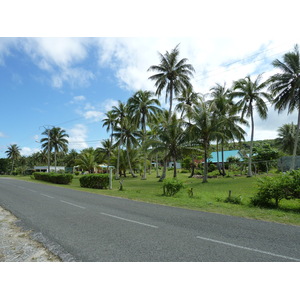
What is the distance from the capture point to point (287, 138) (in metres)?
46.3

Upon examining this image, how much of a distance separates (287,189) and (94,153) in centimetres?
4298

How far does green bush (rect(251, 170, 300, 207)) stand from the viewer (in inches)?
370

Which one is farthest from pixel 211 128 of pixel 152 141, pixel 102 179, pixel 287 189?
pixel 287 189

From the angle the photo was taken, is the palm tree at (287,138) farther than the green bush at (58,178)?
Yes

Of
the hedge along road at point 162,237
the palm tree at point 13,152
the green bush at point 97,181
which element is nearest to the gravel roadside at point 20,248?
the hedge along road at point 162,237

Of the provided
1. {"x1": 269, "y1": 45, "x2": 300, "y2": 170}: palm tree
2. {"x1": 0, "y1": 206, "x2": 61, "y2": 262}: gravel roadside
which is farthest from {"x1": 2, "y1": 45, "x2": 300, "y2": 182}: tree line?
{"x1": 0, "y1": 206, "x2": 61, "y2": 262}: gravel roadside

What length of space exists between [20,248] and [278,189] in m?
10.1

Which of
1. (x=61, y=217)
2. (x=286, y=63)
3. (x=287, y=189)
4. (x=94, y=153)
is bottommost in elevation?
(x=61, y=217)

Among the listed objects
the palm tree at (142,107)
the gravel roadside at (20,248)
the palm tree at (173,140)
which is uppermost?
the palm tree at (142,107)

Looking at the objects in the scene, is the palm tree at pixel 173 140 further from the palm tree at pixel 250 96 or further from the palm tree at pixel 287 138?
the palm tree at pixel 287 138

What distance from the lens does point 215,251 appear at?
14.7ft

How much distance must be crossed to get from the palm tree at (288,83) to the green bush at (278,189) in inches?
589

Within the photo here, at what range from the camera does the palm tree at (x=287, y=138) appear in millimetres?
45519

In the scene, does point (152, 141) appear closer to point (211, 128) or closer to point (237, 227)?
point (211, 128)
